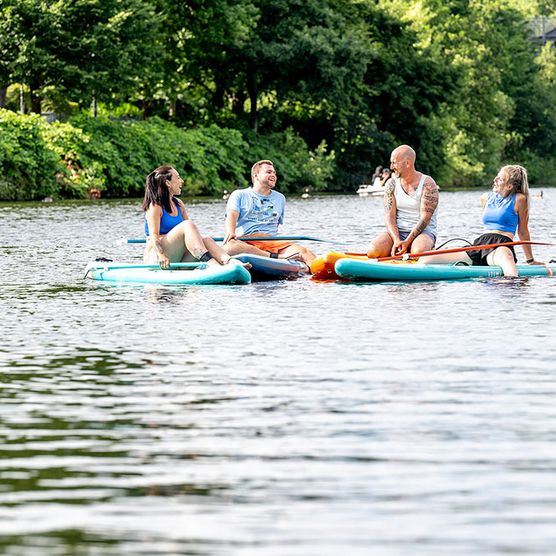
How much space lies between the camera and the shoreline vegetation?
50969mm

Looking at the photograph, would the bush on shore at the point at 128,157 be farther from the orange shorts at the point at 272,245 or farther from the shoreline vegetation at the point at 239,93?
the orange shorts at the point at 272,245

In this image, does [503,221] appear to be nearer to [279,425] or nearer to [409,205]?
[409,205]

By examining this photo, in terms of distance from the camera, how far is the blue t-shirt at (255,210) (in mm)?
17141

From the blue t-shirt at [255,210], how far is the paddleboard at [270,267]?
445 mm

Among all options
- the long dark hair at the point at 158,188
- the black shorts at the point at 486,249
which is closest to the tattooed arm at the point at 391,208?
the black shorts at the point at 486,249

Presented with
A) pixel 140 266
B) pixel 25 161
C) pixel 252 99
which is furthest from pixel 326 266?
pixel 252 99

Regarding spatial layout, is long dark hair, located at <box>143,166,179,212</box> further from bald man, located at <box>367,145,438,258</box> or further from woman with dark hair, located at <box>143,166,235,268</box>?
bald man, located at <box>367,145,438,258</box>

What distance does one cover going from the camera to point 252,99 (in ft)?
222

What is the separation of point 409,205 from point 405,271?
0.69 metres

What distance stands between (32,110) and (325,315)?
140 ft

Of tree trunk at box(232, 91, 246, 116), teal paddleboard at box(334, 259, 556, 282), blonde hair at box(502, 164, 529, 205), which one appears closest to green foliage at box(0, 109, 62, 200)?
tree trunk at box(232, 91, 246, 116)

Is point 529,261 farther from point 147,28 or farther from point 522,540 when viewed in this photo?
point 147,28

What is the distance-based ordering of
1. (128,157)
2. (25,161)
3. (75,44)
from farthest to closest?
(128,157) < (75,44) < (25,161)

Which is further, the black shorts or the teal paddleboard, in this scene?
the black shorts
